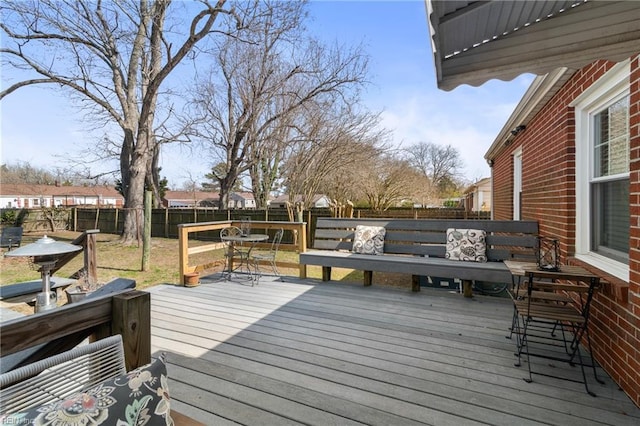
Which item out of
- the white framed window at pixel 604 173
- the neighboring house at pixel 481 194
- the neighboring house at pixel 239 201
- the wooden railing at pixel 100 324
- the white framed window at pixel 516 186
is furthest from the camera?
the neighboring house at pixel 239 201

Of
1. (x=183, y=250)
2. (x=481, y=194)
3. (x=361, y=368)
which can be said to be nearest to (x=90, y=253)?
(x=183, y=250)

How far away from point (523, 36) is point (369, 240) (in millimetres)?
3551

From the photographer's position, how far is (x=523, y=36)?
2154mm

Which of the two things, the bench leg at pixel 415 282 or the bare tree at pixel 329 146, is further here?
the bare tree at pixel 329 146

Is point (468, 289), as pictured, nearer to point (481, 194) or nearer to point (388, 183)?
point (388, 183)

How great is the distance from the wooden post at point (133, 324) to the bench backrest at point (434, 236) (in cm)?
402

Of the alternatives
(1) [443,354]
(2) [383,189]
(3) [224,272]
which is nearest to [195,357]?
(1) [443,354]

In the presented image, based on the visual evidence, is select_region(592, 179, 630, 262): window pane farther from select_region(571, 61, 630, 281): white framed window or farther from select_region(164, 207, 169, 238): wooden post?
select_region(164, 207, 169, 238): wooden post

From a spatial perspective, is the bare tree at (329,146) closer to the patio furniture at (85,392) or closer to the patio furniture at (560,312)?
the patio furniture at (560,312)

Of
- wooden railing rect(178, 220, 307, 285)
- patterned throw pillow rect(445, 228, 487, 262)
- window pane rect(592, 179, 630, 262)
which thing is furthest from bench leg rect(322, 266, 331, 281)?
window pane rect(592, 179, 630, 262)

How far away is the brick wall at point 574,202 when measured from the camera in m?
2.09

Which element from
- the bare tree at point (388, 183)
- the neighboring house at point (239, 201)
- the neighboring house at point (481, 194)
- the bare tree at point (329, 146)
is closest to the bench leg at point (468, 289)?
the bare tree at point (329, 146)

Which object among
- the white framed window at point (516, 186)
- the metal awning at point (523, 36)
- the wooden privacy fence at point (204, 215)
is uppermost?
the metal awning at point (523, 36)

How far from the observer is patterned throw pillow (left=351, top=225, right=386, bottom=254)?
17.2 ft
